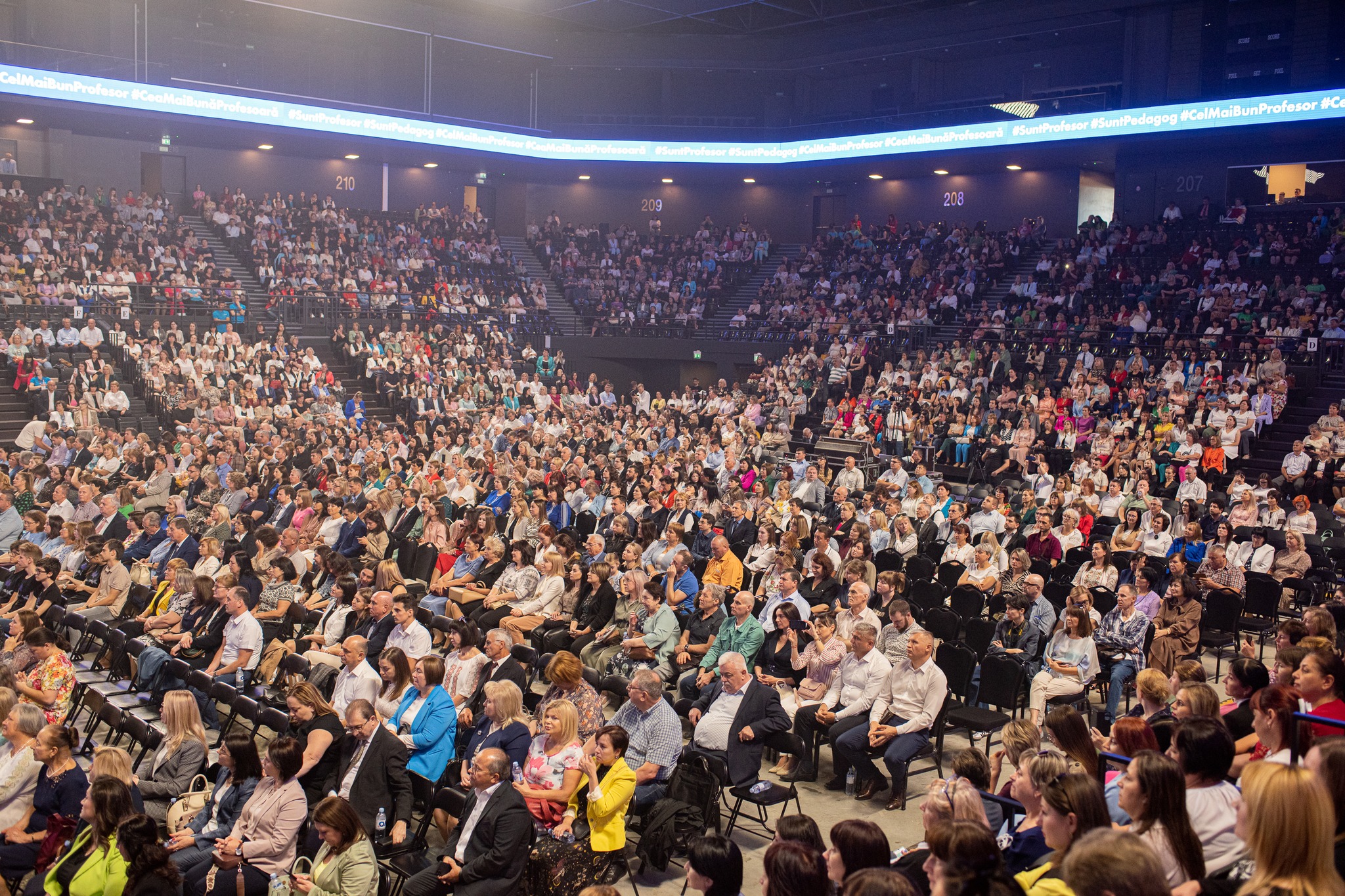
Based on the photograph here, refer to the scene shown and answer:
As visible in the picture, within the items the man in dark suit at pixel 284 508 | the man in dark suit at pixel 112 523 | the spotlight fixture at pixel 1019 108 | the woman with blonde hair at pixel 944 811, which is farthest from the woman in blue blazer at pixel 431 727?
the spotlight fixture at pixel 1019 108

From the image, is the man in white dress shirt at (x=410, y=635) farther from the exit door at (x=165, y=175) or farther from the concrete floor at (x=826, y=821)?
the exit door at (x=165, y=175)

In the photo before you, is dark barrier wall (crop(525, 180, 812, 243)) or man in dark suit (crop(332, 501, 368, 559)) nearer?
man in dark suit (crop(332, 501, 368, 559))

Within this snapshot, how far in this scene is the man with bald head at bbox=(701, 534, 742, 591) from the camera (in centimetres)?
1005

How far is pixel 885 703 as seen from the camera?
7078 mm

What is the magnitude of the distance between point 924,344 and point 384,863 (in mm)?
18575

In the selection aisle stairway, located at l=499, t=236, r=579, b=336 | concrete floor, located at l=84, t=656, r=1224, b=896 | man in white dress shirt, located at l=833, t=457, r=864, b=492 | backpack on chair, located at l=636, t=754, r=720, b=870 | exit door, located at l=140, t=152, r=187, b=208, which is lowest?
concrete floor, located at l=84, t=656, r=1224, b=896

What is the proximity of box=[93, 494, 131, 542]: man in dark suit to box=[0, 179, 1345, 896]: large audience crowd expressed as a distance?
0.06 meters

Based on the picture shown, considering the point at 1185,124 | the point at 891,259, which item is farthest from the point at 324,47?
the point at 1185,124

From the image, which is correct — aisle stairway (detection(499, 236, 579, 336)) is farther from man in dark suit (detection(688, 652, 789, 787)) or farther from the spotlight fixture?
man in dark suit (detection(688, 652, 789, 787))

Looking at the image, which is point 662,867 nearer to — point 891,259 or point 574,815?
point 574,815

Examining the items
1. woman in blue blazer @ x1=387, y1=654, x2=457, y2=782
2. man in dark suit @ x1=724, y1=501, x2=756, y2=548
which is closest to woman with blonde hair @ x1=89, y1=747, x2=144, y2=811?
woman in blue blazer @ x1=387, y1=654, x2=457, y2=782

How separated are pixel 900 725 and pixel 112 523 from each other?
9478 millimetres

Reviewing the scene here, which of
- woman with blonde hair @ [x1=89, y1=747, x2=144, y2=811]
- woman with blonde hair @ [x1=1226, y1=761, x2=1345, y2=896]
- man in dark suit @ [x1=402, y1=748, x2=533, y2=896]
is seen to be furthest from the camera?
woman with blonde hair @ [x1=89, y1=747, x2=144, y2=811]

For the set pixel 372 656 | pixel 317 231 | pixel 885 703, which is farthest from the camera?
pixel 317 231
